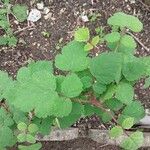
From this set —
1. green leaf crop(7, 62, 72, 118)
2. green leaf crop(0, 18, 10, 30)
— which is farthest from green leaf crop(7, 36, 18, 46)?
green leaf crop(7, 62, 72, 118)

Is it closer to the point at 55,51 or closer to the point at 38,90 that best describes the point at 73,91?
the point at 38,90

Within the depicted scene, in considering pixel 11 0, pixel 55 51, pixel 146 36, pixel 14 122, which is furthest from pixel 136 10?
pixel 14 122

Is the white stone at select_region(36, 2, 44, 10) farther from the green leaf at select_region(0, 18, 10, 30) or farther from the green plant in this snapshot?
the green leaf at select_region(0, 18, 10, 30)

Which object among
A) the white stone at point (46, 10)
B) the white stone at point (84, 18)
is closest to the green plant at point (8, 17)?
the white stone at point (46, 10)

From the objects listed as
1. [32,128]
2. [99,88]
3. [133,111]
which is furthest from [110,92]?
[32,128]

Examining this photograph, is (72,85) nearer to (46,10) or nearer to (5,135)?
(5,135)
